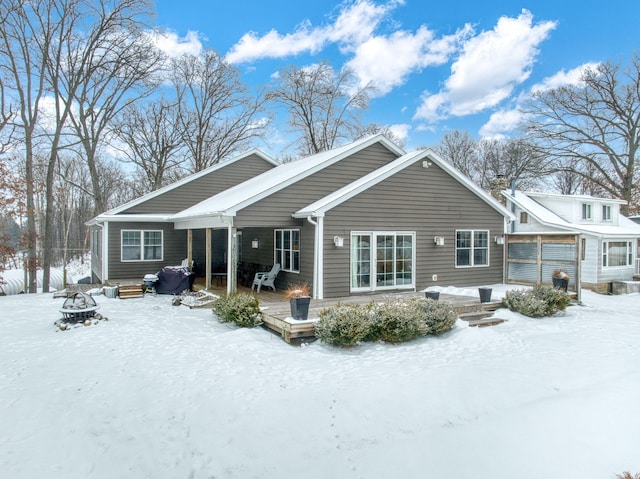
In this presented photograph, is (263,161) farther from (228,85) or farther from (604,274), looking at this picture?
(604,274)

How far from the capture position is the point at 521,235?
47.7 ft

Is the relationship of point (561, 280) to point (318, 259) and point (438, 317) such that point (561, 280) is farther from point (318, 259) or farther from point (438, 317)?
point (318, 259)

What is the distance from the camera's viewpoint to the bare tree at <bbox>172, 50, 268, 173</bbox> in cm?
2608

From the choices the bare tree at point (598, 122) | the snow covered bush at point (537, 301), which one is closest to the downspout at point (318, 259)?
the snow covered bush at point (537, 301)

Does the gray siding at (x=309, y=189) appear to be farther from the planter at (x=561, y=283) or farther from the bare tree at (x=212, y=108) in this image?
the bare tree at (x=212, y=108)

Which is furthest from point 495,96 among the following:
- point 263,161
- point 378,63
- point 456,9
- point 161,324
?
point 161,324

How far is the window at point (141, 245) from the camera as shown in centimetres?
1482

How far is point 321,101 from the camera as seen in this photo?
→ 27547mm

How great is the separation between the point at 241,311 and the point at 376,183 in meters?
5.49

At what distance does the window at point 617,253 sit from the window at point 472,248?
18.1ft

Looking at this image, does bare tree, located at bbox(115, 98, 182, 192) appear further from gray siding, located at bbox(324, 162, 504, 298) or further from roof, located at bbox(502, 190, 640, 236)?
roof, located at bbox(502, 190, 640, 236)

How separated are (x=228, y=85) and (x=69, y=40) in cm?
1027

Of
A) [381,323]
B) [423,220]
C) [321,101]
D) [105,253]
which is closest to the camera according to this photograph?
[381,323]

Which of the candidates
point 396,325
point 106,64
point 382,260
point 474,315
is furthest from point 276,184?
point 106,64
